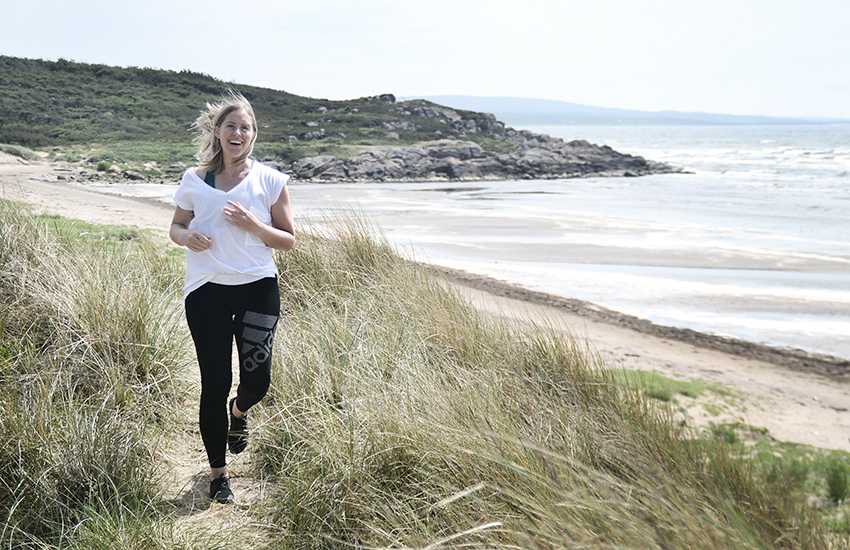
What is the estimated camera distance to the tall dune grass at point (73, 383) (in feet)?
8.64

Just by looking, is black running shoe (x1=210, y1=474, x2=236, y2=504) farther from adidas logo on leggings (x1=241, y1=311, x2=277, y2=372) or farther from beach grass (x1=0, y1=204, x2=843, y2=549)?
adidas logo on leggings (x1=241, y1=311, x2=277, y2=372)

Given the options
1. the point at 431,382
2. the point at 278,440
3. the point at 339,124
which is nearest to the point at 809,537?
the point at 431,382

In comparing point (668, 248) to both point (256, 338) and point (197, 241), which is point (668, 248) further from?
point (197, 241)

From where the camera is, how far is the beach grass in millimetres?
2137

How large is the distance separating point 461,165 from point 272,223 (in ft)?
149

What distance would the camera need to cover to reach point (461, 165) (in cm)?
4734

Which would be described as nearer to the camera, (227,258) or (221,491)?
(227,258)

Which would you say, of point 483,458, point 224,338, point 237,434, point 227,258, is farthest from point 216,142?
point 483,458

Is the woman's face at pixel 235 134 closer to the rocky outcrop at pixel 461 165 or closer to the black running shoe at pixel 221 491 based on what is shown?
the black running shoe at pixel 221 491

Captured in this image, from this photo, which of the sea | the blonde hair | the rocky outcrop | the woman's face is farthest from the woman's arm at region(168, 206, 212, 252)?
the rocky outcrop

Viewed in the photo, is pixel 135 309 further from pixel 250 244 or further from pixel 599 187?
pixel 599 187

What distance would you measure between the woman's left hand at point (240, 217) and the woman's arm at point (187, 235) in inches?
5.6

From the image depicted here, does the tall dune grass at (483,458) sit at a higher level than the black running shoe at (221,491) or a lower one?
higher

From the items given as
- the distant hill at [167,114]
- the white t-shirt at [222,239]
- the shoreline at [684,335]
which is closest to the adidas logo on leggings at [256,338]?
the white t-shirt at [222,239]
